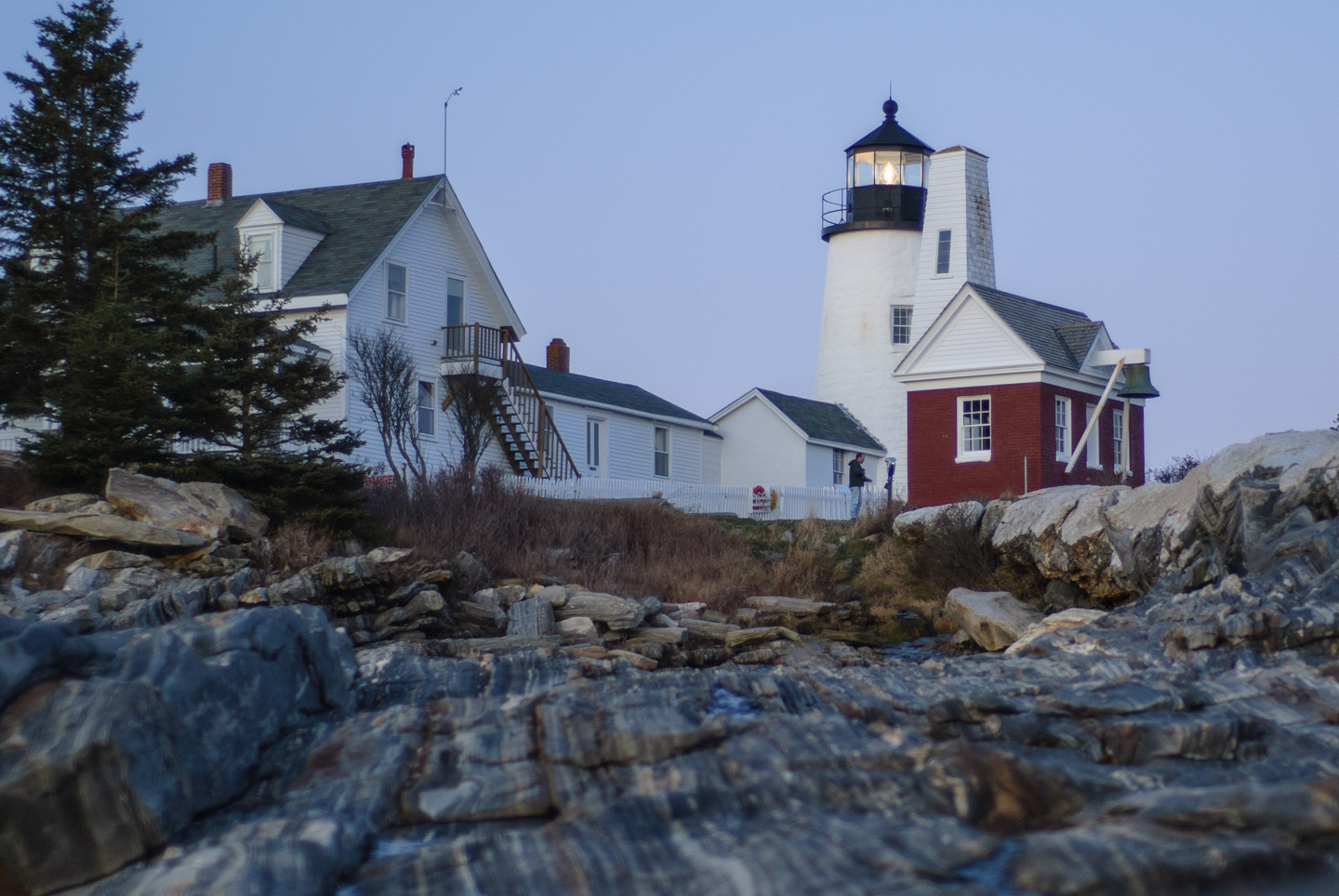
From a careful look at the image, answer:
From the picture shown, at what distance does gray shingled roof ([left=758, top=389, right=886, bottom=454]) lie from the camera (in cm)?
3681

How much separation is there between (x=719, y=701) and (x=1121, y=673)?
3027 mm

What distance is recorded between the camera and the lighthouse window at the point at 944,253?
3316cm

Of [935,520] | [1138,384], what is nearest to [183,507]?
[935,520]

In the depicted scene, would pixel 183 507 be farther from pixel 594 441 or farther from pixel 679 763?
pixel 594 441

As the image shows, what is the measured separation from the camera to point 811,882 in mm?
6320

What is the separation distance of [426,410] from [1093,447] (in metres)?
14.7

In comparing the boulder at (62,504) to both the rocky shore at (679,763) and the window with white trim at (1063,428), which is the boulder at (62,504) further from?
the window with white trim at (1063,428)

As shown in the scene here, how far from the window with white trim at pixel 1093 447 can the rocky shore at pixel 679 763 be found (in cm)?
1776

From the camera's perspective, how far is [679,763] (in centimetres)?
776

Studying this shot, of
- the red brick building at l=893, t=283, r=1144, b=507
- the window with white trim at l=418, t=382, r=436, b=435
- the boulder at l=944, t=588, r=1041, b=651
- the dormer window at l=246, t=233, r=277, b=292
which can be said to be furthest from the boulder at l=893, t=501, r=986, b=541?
the dormer window at l=246, t=233, r=277, b=292

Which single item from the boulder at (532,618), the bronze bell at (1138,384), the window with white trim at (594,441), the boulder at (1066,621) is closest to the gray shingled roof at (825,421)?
the window with white trim at (594,441)

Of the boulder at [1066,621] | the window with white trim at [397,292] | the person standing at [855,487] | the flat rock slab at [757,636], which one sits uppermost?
the window with white trim at [397,292]

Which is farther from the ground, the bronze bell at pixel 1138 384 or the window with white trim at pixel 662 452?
the bronze bell at pixel 1138 384

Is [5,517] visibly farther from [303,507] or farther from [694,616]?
[694,616]
